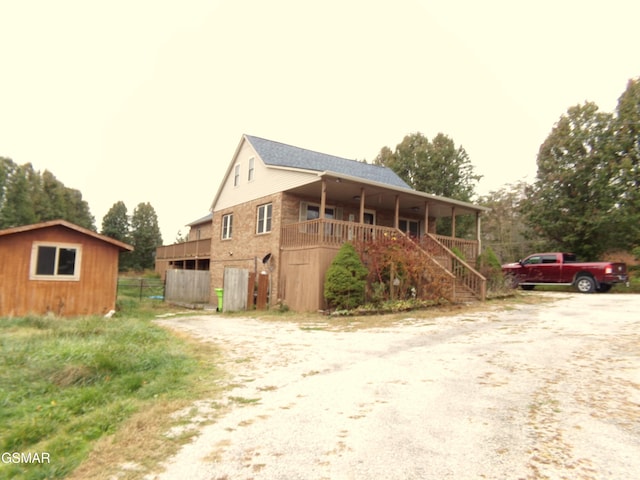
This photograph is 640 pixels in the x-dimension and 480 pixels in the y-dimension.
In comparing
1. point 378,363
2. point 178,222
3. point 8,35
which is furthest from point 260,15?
→ point 178,222

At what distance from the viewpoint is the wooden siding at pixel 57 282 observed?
11.6 meters

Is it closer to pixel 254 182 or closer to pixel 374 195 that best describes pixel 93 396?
pixel 374 195

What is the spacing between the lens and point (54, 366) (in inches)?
205

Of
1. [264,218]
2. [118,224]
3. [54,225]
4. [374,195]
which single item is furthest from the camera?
[118,224]

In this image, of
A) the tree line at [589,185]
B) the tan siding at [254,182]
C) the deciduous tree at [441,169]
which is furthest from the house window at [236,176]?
the tree line at [589,185]

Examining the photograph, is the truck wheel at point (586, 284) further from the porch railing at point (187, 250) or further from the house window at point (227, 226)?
the porch railing at point (187, 250)

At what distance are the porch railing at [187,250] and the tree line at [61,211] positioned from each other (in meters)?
16.4

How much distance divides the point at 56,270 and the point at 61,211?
4285 cm

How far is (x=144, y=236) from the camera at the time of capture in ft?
162

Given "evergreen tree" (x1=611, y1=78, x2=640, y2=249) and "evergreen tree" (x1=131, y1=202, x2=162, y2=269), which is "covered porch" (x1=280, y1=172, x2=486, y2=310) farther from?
"evergreen tree" (x1=131, y1=202, x2=162, y2=269)

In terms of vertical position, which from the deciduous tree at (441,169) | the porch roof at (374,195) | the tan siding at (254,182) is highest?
the deciduous tree at (441,169)

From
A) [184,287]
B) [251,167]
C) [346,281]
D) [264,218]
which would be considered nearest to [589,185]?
[346,281]

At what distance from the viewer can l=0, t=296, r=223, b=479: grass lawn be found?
3.07 m

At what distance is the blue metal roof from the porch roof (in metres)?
1.51
